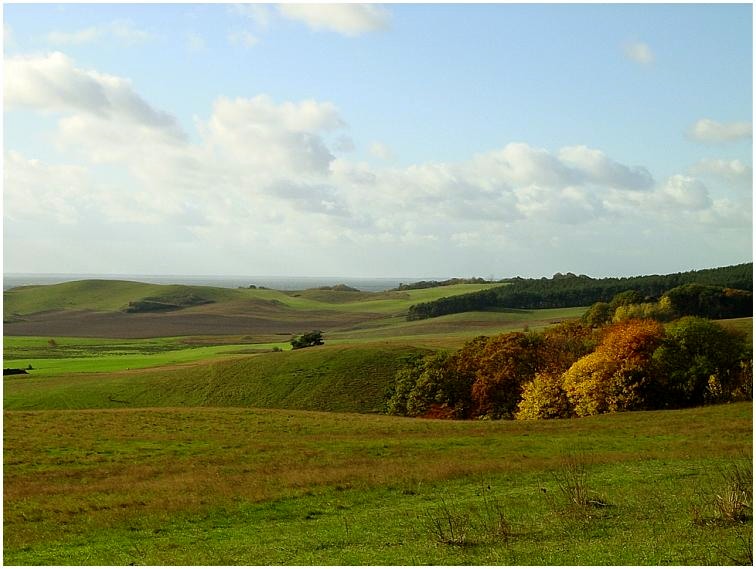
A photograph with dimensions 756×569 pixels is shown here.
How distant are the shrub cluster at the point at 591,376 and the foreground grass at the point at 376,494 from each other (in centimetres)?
1212

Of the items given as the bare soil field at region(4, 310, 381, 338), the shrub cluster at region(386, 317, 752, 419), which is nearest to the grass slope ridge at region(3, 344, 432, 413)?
the shrub cluster at region(386, 317, 752, 419)

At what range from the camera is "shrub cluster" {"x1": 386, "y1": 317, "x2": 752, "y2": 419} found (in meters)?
60.0

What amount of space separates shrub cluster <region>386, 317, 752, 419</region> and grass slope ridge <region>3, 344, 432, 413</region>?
770 centimetres

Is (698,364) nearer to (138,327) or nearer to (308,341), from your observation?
(308,341)

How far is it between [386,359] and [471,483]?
6321cm

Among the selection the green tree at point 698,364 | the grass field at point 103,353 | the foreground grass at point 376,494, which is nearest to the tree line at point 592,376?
the green tree at point 698,364

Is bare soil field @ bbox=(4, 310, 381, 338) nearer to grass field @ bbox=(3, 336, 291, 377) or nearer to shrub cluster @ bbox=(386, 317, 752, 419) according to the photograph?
grass field @ bbox=(3, 336, 291, 377)

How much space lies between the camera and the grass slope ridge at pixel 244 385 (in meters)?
A: 77.7

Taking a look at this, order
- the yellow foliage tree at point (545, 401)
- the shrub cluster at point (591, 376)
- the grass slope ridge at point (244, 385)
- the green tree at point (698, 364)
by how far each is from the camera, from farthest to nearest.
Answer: the grass slope ridge at point (244, 385), the yellow foliage tree at point (545, 401), the shrub cluster at point (591, 376), the green tree at point (698, 364)

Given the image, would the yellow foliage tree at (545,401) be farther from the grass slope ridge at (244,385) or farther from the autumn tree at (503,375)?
the grass slope ridge at (244,385)

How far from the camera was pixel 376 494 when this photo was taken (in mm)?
25656


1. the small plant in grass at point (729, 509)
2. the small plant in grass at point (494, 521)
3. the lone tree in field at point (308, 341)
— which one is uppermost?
the small plant in grass at point (729, 509)

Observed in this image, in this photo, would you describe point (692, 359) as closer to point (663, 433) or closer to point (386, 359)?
point (663, 433)

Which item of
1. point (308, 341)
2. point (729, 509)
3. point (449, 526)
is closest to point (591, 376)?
point (729, 509)
